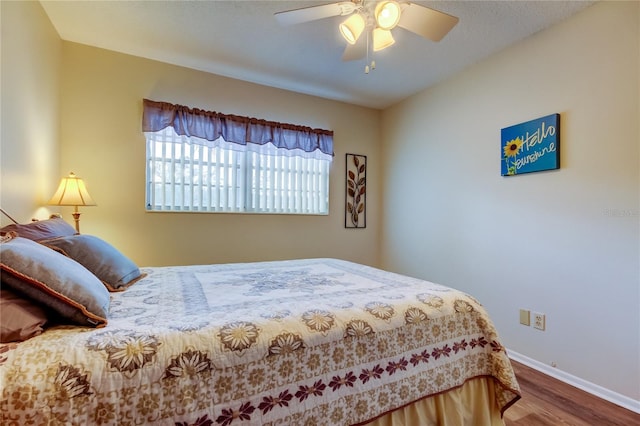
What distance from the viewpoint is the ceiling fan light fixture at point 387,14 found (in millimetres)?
1521

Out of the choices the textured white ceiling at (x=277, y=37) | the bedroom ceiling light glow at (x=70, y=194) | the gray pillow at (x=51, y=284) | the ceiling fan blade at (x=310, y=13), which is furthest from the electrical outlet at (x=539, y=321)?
the bedroom ceiling light glow at (x=70, y=194)

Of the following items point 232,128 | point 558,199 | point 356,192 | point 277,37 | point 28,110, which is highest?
point 277,37

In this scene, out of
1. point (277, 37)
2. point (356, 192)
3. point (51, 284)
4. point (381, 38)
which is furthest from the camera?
point (356, 192)

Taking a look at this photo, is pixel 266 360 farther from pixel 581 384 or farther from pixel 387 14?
Answer: pixel 581 384

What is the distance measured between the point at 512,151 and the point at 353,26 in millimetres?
1661

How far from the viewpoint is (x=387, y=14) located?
5.12 feet

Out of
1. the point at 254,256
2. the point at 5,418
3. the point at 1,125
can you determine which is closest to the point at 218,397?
the point at 5,418

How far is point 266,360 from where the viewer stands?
0.98m

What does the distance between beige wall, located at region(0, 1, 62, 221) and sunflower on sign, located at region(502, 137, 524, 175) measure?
3378 mm

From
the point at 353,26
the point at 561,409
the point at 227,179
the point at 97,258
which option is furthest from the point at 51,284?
the point at 561,409

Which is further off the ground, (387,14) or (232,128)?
(387,14)

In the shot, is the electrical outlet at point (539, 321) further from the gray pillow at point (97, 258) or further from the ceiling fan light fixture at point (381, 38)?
the gray pillow at point (97, 258)

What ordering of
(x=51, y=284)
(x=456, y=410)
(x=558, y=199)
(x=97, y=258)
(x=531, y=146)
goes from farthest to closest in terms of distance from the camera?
(x=531, y=146) < (x=558, y=199) < (x=97, y=258) < (x=456, y=410) < (x=51, y=284)

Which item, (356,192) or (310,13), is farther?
(356,192)
